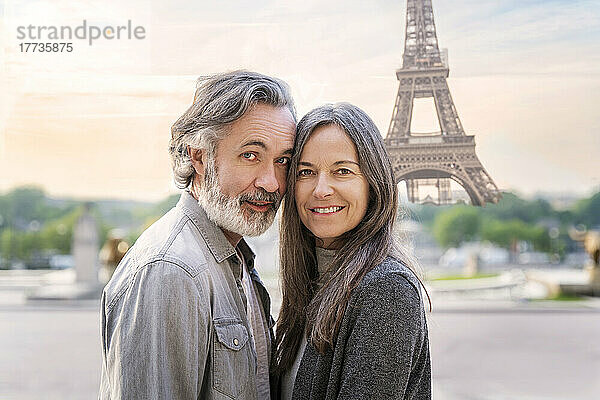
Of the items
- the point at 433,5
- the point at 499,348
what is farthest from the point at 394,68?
the point at 499,348

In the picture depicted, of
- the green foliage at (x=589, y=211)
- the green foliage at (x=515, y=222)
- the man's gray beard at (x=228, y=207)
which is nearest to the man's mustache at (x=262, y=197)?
the man's gray beard at (x=228, y=207)

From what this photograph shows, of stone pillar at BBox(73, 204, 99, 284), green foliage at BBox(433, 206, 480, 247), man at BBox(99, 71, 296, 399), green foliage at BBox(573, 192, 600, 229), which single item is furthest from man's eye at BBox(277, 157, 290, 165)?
green foliage at BBox(433, 206, 480, 247)

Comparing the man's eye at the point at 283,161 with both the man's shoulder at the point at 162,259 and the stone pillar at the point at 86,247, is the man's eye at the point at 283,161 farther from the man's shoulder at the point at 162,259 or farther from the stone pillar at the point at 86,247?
the stone pillar at the point at 86,247

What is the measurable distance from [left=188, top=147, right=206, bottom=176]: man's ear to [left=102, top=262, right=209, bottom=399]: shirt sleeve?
250 mm

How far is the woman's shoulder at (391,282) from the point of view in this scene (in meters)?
1.13

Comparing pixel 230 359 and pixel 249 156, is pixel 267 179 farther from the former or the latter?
pixel 230 359

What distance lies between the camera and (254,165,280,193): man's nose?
132 centimetres

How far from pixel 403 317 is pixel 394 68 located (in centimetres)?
146

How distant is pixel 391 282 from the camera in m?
1.13

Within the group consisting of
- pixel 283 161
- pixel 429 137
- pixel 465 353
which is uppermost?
pixel 429 137

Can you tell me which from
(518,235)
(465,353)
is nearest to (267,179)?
(465,353)

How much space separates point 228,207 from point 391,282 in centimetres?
37

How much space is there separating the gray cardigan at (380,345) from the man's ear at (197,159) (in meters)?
0.42

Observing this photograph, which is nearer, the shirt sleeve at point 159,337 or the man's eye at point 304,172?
the shirt sleeve at point 159,337
